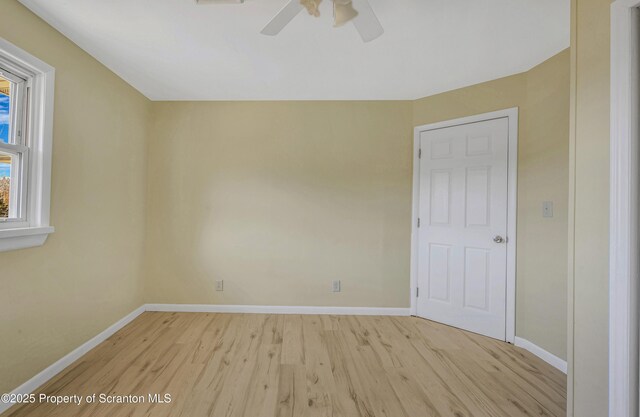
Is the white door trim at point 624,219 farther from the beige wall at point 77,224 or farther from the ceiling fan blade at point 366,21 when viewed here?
the beige wall at point 77,224

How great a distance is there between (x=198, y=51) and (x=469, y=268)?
3.04m

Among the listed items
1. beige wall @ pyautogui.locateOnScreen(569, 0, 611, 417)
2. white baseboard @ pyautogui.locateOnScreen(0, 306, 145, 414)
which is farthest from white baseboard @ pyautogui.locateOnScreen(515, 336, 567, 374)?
white baseboard @ pyautogui.locateOnScreen(0, 306, 145, 414)

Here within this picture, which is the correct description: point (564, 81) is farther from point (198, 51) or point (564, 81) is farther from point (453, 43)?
point (198, 51)

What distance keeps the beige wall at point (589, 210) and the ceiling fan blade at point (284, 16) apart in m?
1.35

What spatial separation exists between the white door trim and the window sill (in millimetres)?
2913

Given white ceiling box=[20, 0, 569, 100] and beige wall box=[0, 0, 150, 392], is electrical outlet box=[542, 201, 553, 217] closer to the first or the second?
white ceiling box=[20, 0, 569, 100]

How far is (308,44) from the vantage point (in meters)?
1.86

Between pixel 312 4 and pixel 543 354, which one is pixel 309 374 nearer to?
pixel 543 354

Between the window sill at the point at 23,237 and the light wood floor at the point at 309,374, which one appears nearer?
the window sill at the point at 23,237

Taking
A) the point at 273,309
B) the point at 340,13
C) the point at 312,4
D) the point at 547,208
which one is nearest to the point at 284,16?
the point at 312,4

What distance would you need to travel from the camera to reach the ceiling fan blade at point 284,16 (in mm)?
1293

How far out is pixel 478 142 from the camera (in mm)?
2443

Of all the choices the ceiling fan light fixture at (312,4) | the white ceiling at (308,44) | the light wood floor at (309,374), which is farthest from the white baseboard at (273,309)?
the ceiling fan light fixture at (312,4)

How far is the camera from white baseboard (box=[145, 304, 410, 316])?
282 cm
